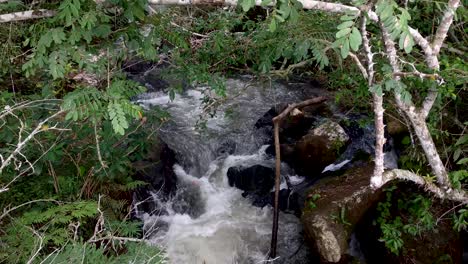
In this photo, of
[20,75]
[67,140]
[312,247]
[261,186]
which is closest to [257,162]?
[261,186]

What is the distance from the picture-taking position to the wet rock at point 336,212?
4.61 meters

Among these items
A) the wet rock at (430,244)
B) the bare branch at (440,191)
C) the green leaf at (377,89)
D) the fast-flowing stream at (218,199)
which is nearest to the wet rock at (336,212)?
the wet rock at (430,244)

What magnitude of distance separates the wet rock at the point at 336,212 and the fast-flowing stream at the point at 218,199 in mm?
718

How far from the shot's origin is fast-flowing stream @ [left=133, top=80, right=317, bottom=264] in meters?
5.63

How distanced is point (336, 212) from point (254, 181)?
2.04 m

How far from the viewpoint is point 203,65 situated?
5004mm

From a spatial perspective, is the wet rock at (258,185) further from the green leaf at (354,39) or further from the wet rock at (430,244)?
the green leaf at (354,39)

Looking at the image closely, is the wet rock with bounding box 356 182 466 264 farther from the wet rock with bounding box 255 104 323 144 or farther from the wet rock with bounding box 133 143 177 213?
the wet rock with bounding box 133 143 177 213

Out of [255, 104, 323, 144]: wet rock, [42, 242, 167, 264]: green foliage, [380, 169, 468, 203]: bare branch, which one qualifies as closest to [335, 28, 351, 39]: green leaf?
[42, 242, 167, 264]: green foliage

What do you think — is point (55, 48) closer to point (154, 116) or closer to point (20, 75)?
point (154, 116)

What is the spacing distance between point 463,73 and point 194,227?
423cm

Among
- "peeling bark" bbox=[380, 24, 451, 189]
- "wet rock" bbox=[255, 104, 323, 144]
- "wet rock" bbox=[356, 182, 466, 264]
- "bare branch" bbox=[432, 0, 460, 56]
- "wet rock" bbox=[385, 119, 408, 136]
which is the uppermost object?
"bare branch" bbox=[432, 0, 460, 56]

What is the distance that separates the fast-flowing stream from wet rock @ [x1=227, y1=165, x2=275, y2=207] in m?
0.11

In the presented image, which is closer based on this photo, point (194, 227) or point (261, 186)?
point (194, 227)
